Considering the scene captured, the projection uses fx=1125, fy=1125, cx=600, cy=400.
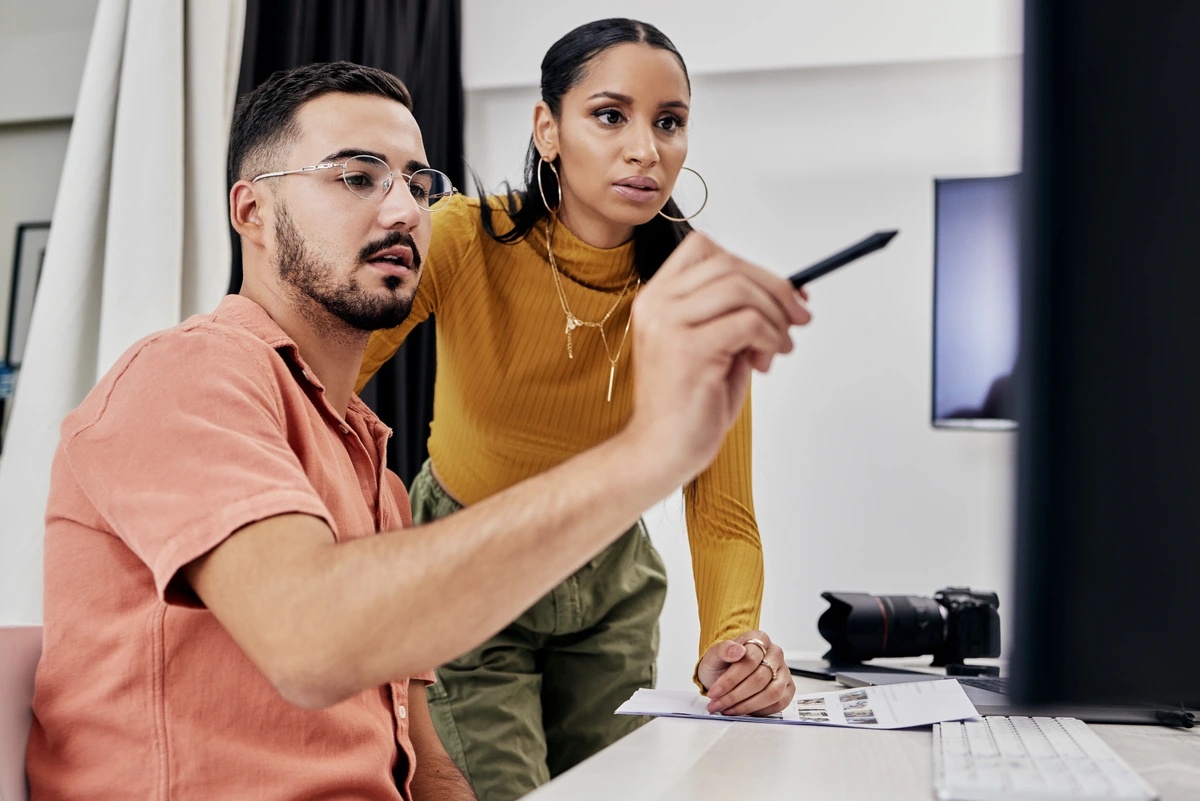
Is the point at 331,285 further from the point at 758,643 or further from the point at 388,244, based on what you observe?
the point at 758,643

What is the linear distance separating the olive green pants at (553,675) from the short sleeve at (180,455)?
0.79 m

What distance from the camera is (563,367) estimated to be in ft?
5.20

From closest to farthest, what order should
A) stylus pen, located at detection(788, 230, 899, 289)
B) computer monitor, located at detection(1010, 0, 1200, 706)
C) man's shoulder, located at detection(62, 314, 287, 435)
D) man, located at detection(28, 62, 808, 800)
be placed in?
computer monitor, located at detection(1010, 0, 1200, 706) → stylus pen, located at detection(788, 230, 899, 289) → man, located at detection(28, 62, 808, 800) → man's shoulder, located at detection(62, 314, 287, 435)

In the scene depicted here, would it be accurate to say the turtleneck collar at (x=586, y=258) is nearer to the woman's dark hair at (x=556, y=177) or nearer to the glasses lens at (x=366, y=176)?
the woman's dark hair at (x=556, y=177)

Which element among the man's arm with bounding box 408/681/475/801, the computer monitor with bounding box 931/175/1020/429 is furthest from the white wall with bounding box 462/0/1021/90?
the man's arm with bounding box 408/681/475/801

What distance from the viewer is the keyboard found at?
635 millimetres

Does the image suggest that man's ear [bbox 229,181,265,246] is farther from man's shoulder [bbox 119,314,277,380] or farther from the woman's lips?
the woman's lips

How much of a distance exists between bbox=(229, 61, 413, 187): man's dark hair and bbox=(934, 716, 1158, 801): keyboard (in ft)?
2.69

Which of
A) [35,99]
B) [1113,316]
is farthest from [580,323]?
[35,99]

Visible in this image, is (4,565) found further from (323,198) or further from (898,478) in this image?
(898,478)

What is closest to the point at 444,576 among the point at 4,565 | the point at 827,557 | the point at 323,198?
the point at 323,198

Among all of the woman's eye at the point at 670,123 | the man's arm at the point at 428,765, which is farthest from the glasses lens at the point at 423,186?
the man's arm at the point at 428,765

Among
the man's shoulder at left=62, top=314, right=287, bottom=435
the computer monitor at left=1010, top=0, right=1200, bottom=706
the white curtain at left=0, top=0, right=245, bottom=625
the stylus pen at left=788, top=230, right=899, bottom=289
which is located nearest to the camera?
the computer monitor at left=1010, top=0, right=1200, bottom=706

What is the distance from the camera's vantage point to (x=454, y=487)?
5.41 feet
